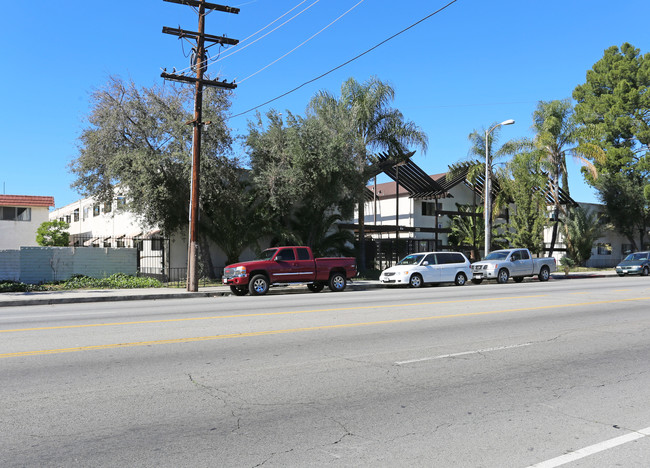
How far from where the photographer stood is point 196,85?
21.6m

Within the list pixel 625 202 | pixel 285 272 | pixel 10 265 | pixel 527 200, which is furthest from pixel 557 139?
pixel 10 265

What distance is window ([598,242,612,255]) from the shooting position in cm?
5143

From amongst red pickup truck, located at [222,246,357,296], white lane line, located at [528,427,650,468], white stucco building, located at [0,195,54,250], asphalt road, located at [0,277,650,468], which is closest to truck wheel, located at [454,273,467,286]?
red pickup truck, located at [222,246,357,296]

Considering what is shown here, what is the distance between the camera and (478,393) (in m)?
6.16

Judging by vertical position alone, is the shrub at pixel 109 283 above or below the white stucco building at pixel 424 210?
below

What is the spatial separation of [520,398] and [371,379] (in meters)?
1.72

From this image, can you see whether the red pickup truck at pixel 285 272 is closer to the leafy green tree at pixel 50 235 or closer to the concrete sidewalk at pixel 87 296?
the concrete sidewalk at pixel 87 296

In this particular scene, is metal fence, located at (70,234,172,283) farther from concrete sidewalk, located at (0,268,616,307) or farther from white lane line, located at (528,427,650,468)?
white lane line, located at (528,427,650,468)

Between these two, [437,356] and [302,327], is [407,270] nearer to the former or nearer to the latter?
[302,327]

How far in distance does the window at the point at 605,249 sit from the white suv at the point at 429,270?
31096mm

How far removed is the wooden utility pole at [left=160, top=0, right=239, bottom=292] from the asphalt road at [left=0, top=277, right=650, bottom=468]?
32.9 ft

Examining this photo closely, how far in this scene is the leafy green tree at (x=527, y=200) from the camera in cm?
3788

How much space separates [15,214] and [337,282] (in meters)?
23.8

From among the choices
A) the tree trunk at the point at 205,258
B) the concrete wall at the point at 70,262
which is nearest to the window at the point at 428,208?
the tree trunk at the point at 205,258
